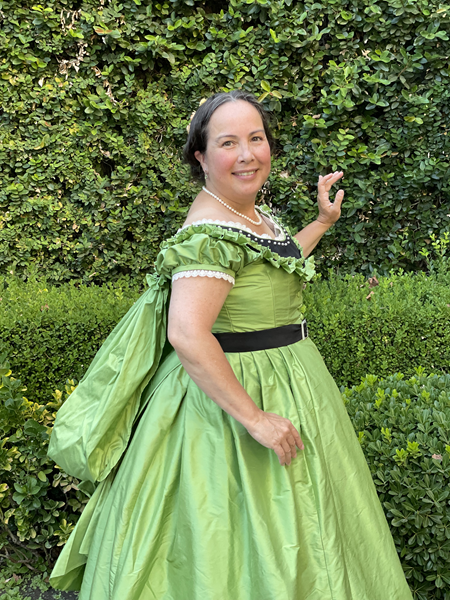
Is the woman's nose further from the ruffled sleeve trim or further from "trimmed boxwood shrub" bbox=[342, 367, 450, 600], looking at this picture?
"trimmed boxwood shrub" bbox=[342, 367, 450, 600]

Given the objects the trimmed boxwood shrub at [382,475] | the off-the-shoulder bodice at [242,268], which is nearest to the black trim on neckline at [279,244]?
the off-the-shoulder bodice at [242,268]

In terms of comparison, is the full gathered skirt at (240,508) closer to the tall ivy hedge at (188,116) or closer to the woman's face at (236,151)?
the woman's face at (236,151)

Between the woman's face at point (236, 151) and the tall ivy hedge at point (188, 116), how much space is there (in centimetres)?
289

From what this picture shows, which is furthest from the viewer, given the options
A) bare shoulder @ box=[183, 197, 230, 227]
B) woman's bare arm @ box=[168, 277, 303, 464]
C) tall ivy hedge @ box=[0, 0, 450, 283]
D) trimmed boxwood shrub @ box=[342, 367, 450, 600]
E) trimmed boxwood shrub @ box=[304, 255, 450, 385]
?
tall ivy hedge @ box=[0, 0, 450, 283]

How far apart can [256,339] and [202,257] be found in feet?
1.17

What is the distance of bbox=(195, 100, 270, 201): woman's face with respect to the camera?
1.62m

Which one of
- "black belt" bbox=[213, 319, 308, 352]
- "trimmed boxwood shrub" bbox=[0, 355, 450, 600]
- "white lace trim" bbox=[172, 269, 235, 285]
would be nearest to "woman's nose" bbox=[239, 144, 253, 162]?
"white lace trim" bbox=[172, 269, 235, 285]

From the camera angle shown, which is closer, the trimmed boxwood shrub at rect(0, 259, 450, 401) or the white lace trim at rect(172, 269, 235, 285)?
the white lace trim at rect(172, 269, 235, 285)

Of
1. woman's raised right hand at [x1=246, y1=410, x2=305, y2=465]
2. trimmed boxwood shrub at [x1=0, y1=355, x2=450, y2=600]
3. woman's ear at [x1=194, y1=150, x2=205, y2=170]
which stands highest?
woman's ear at [x1=194, y1=150, x2=205, y2=170]

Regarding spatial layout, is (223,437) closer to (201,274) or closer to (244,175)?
(201,274)

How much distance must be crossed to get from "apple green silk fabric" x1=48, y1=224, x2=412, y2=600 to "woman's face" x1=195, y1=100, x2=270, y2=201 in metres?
0.18

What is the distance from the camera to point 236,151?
5.33ft

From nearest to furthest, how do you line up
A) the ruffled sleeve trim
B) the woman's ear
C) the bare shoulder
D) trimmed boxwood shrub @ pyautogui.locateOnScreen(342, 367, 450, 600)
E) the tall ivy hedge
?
the ruffled sleeve trim
the bare shoulder
the woman's ear
trimmed boxwood shrub @ pyautogui.locateOnScreen(342, 367, 450, 600)
the tall ivy hedge

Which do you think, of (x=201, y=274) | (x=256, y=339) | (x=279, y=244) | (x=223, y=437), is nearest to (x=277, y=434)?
(x=223, y=437)
